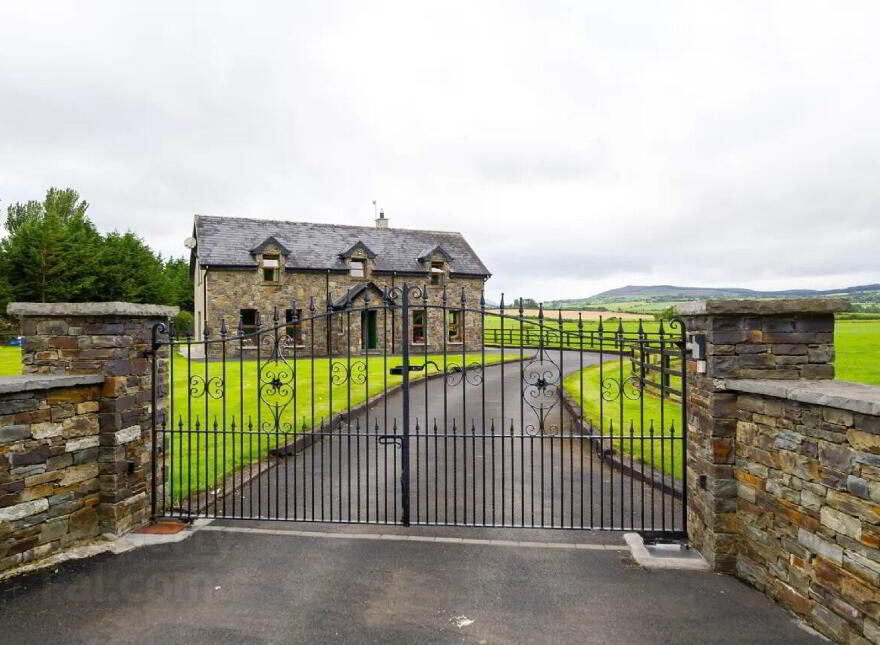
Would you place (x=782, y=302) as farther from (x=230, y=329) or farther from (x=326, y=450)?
(x=230, y=329)

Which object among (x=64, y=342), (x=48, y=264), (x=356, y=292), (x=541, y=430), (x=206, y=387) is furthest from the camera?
(x=48, y=264)

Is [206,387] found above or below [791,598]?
above

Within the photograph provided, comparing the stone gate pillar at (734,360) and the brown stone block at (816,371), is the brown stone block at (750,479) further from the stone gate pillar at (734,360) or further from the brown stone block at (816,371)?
the brown stone block at (816,371)

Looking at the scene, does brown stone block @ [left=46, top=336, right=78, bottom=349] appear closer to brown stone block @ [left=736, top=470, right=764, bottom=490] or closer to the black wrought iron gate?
the black wrought iron gate

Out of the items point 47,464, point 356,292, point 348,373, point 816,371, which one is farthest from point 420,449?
point 356,292

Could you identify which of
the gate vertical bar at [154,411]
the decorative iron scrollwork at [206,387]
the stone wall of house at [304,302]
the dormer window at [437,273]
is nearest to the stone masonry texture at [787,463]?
the decorative iron scrollwork at [206,387]

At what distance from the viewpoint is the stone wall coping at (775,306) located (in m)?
5.14

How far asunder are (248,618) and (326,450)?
18.4 ft

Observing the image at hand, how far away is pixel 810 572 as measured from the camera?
4.47 meters

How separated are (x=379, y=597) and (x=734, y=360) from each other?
4312mm

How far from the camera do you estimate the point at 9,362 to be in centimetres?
2094

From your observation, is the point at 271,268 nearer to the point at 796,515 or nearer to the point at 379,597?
the point at 379,597

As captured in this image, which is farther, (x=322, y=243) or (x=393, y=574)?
(x=322, y=243)

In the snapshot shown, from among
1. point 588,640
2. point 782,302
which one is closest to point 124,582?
point 588,640
